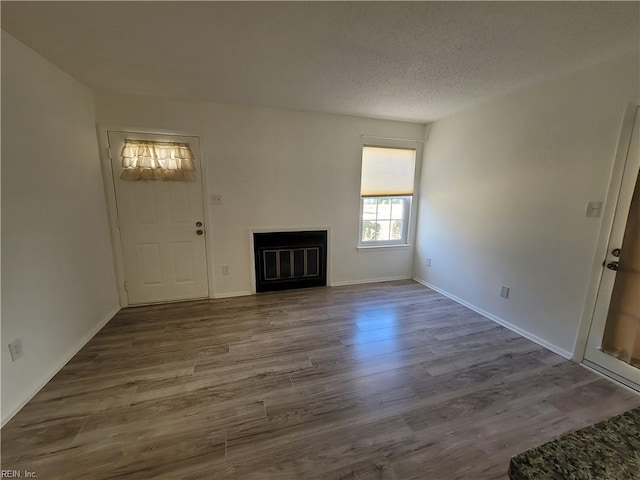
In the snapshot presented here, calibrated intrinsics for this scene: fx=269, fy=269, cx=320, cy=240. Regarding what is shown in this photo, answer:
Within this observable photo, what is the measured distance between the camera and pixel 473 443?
156cm

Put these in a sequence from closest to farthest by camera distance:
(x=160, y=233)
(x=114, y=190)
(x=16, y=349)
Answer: (x=16, y=349), (x=114, y=190), (x=160, y=233)

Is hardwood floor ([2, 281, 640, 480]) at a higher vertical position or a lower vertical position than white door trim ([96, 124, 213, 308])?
lower

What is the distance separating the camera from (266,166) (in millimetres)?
3455

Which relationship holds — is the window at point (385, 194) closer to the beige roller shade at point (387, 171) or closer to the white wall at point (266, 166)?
the beige roller shade at point (387, 171)

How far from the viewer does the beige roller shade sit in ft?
12.8

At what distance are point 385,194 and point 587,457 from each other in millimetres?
3753

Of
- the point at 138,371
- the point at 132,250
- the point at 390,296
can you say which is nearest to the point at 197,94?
the point at 132,250

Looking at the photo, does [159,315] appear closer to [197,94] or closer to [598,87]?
[197,94]

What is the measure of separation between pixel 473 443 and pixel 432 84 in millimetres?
2814

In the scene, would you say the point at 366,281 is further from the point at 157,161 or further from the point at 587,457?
the point at 587,457

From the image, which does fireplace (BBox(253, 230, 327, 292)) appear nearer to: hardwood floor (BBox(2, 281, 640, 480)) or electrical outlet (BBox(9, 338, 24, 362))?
hardwood floor (BBox(2, 281, 640, 480))

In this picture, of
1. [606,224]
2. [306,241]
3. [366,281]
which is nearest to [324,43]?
[306,241]

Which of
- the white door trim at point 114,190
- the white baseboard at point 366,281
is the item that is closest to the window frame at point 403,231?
the white baseboard at point 366,281

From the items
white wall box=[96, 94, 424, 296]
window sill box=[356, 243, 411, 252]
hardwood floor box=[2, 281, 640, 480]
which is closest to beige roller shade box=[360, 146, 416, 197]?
white wall box=[96, 94, 424, 296]
